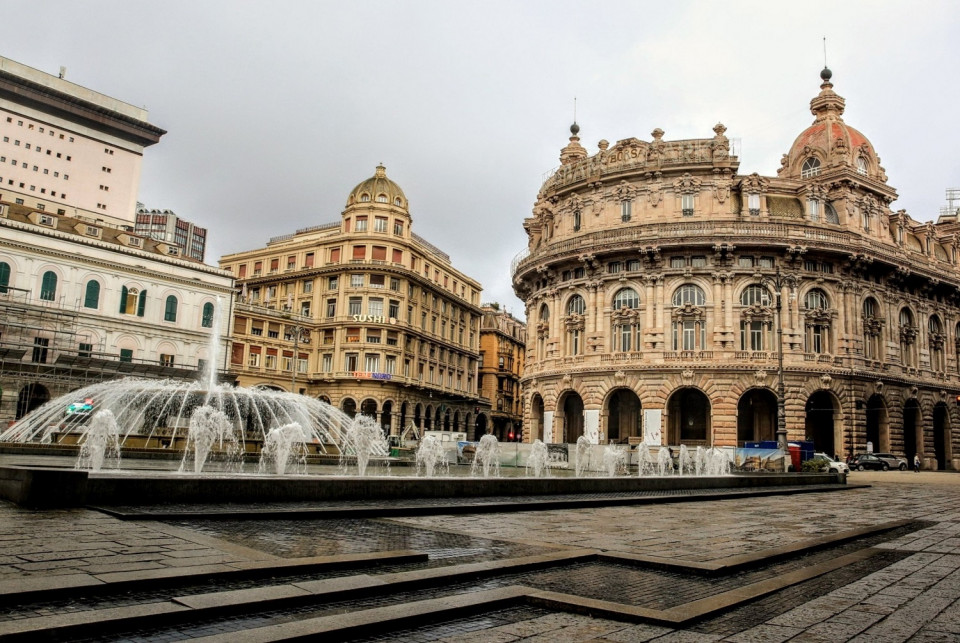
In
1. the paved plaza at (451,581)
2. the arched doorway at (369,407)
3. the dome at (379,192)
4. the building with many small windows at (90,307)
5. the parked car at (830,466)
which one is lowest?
the paved plaza at (451,581)

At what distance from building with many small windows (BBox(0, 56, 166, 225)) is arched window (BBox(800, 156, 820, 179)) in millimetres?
58738

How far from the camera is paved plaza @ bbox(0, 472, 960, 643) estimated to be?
17.0 feet

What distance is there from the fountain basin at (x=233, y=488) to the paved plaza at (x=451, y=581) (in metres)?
0.56

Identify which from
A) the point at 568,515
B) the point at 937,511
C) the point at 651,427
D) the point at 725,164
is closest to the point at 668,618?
the point at 568,515

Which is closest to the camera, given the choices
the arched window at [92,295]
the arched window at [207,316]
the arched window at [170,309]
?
the arched window at [92,295]

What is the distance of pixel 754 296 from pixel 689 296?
3650mm

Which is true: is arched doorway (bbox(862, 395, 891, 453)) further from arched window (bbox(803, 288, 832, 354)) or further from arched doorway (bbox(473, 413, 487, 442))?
arched doorway (bbox(473, 413, 487, 442))

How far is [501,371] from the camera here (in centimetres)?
8981

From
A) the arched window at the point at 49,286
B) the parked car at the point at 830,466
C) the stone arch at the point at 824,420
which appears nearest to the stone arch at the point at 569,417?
the stone arch at the point at 824,420

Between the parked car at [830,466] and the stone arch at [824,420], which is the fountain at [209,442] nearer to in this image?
the parked car at [830,466]

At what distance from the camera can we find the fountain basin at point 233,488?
9.79 meters

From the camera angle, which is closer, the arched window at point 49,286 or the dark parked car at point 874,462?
the dark parked car at point 874,462

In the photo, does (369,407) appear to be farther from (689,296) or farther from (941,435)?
(941,435)

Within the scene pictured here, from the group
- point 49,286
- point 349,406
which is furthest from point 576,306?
point 49,286
